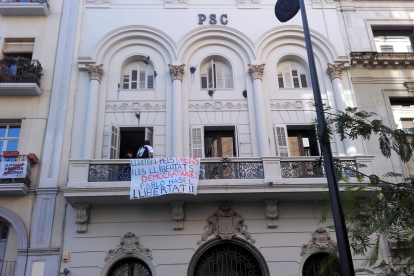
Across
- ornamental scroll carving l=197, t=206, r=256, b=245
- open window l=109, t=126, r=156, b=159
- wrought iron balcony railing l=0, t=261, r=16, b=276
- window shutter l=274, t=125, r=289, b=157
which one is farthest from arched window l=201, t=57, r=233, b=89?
wrought iron balcony railing l=0, t=261, r=16, b=276

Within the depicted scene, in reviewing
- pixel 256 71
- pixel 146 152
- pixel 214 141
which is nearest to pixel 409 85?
pixel 256 71

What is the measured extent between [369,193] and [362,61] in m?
6.14

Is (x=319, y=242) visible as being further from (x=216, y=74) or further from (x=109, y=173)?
(x=216, y=74)

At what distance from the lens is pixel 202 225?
13.0m

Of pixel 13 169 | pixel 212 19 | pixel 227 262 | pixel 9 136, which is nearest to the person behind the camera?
pixel 227 262

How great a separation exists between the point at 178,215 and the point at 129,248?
Result: 72.7 inches

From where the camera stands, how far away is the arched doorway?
12609 millimetres

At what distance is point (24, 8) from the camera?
16109 millimetres

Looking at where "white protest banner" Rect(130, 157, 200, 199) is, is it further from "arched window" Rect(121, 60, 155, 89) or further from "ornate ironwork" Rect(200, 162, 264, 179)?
"arched window" Rect(121, 60, 155, 89)

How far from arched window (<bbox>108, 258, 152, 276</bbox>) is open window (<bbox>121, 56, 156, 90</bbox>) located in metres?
6.57

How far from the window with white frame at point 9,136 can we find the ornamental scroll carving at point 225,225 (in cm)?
747

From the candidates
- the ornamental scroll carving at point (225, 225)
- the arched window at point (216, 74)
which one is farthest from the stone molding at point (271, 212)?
the arched window at point (216, 74)

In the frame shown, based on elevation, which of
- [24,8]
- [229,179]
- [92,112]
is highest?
[24,8]

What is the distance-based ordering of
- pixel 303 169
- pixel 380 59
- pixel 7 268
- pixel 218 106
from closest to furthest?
pixel 7 268 < pixel 303 169 < pixel 218 106 < pixel 380 59
